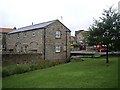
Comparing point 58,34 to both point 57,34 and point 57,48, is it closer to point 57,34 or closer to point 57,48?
point 57,34

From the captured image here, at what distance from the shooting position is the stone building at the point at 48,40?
38.7 meters

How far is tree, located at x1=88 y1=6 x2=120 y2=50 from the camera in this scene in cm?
2522

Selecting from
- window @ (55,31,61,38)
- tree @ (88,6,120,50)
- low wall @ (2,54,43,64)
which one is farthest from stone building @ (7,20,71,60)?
tree @ (88,6,120,50)

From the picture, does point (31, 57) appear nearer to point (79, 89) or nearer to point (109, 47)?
point (109, 47)

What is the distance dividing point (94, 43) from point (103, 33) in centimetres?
175

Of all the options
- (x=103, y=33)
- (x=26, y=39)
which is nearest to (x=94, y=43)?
(x=103, y=33)

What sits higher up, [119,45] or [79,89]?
[119,45]

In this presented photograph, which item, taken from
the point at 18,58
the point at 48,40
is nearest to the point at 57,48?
the point at 48,40

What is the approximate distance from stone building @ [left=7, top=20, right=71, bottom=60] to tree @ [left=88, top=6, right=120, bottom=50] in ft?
45.0

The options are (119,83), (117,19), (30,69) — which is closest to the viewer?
(119,83)

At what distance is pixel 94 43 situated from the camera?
26094 mm

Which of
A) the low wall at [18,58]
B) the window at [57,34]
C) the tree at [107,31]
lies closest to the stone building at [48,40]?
the window at [57,34]

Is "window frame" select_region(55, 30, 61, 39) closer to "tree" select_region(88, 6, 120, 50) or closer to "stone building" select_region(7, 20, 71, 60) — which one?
"stone building" select_region(7, 20, 71, 60)

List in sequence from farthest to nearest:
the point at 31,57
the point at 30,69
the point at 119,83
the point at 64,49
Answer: the point at 64,49 → the point at 31,57 → the point at 30,69 → the point at 119,83
